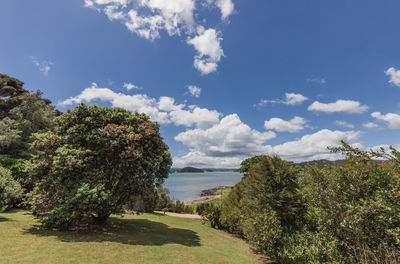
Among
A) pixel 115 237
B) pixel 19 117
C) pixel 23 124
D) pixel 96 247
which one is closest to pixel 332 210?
pixel 96 247

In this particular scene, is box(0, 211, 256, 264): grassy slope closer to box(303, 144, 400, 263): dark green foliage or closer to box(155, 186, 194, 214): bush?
box(303, 144, 400, 263): dark green foliage

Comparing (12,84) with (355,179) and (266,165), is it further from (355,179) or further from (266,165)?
(355,179)

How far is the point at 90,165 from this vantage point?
10.7m

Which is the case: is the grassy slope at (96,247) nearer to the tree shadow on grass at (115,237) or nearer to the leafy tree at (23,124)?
the tree shadow on grass at (115,237)

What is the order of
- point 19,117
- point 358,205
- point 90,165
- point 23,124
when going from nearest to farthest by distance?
point 358,205 < point 90,165 < point 23,124 < point 19,117

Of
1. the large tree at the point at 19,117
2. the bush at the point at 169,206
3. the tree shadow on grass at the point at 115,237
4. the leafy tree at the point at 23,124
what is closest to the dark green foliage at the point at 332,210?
the tree shadow on grass at the point at 115,237

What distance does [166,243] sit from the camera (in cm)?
993

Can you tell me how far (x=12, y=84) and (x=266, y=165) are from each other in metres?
40.1

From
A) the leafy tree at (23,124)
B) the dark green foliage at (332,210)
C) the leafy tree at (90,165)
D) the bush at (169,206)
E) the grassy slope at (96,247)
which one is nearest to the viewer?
the dark green foliage at (332,210)

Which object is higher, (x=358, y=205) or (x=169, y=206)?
(x=358, y=205)

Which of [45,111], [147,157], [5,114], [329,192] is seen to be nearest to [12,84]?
[5,114]

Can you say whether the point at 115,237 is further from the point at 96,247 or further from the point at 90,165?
the point at 90,165

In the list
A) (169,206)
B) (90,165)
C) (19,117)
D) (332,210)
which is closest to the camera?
(332,210)

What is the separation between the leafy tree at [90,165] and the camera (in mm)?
9633
